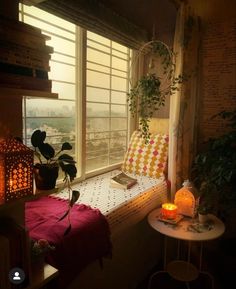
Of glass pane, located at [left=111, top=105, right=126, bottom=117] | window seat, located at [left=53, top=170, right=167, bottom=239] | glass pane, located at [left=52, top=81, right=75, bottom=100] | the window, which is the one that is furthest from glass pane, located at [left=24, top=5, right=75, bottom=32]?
window seat, located at [left=53, top=170, right=167, bottom=239]

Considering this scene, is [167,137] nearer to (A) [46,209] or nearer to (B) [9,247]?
(A) [46,209]

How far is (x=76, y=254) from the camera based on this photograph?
114cm

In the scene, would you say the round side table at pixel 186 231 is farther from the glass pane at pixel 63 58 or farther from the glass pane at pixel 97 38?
the glass pane at pixel 97 38

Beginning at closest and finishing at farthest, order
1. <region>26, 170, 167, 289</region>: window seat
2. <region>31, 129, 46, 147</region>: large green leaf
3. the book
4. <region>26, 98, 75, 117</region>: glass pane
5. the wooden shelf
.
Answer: the wooden shelf → <region>31, 129, 46, 147</region>: large green leaf → <region>26, 170, 167, 289</region>: window seat → <region>26, 98, 75, 117</region>: glass pane → the book

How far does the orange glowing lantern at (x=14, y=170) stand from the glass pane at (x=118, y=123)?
1.60m

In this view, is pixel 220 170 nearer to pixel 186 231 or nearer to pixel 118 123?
pixel 186 231

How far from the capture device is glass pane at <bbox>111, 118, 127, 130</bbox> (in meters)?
2.41

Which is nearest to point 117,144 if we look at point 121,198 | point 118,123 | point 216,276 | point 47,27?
point 118,123

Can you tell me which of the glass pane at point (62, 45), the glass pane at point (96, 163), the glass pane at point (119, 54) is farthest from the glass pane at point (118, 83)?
the glass pane at point (96, 163)

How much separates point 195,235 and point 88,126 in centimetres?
115

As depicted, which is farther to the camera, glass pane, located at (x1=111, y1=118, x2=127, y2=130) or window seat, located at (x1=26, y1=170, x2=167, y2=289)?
glass pane, located at (x1=111, y1=118, x2=127, y2=130)

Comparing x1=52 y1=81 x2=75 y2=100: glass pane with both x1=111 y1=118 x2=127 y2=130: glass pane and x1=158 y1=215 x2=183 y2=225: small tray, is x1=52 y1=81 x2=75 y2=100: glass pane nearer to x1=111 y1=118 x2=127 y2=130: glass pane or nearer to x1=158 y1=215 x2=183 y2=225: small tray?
x1=111 y1=118 x2=127 y2=130: glass pane

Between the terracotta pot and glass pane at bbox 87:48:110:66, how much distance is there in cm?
136

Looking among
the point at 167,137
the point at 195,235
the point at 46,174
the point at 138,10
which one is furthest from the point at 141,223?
the point at 138,10
